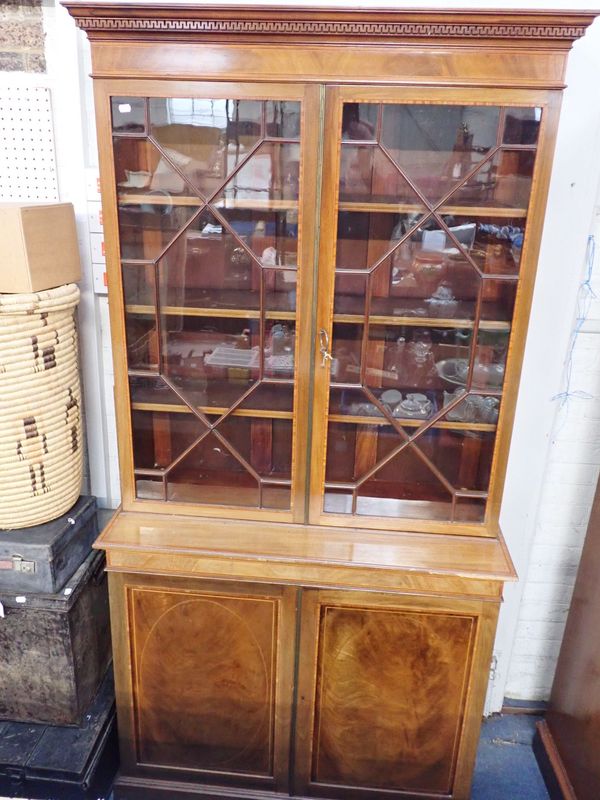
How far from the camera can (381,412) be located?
152 centimetres

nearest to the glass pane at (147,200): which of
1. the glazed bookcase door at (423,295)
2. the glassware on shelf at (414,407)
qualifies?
the glazed bookcase door at (423,295)

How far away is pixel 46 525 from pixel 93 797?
73 cm

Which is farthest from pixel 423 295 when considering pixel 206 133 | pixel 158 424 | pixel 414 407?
pixel 158 424

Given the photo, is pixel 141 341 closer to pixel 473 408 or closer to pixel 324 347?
pixel 324 347

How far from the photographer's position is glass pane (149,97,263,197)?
1332 mm

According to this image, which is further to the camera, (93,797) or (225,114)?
(93,797)

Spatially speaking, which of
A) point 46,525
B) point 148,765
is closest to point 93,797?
point 148,765

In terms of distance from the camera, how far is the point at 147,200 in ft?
4.66

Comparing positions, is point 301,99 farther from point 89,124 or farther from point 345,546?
point 345,546

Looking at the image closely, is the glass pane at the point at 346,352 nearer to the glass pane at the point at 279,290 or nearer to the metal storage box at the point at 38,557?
Answer: the glass pane at the point at 279,290

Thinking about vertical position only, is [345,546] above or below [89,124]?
below

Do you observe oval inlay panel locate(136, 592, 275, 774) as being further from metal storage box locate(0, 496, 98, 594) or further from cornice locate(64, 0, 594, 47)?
cornice locate(64, 0, 594, 47)

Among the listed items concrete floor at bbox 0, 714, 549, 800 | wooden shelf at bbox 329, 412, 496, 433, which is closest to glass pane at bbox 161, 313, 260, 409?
wooden shelf at bbox 329, 412, 496, 433

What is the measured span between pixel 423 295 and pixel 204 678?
1124 mm
